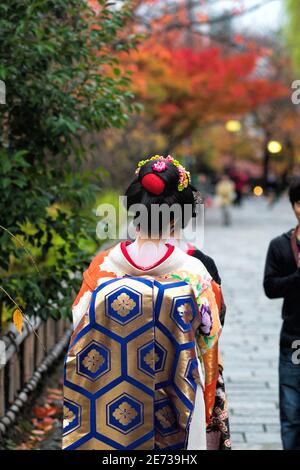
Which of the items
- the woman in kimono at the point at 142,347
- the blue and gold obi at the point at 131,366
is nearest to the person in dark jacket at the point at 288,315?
the woman in kimono at the point at 142,347

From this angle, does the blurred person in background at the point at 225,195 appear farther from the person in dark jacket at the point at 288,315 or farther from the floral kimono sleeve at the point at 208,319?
the floral kimono sleeve at the point at 208,319

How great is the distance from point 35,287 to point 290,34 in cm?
3318

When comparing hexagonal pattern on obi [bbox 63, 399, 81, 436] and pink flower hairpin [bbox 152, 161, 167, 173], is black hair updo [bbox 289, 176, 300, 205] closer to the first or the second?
pink flower hairpin [bbox 152, 161, 167, 173]

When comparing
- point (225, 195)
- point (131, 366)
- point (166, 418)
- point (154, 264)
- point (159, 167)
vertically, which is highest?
point (225, 195)

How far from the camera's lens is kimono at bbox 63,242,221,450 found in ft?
9.93

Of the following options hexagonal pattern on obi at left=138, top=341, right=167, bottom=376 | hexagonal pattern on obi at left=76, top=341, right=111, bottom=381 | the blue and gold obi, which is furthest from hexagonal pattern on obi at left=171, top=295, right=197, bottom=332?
hexagonal pattern on obi at left=76, top=341, right=111, bottom=381

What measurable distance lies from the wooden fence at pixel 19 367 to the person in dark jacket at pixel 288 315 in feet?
4.69

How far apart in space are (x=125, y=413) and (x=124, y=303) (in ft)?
1.35

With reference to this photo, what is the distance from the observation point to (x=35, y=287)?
508 centimetres

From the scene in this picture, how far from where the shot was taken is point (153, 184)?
317 centimetres

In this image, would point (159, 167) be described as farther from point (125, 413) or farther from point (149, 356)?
point (125, 413)

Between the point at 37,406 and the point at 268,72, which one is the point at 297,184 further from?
the point at 268,72

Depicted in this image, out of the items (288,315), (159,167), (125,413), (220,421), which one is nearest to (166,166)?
(159,167)

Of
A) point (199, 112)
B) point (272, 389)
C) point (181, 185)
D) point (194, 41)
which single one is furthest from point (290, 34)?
point (181, 185)
